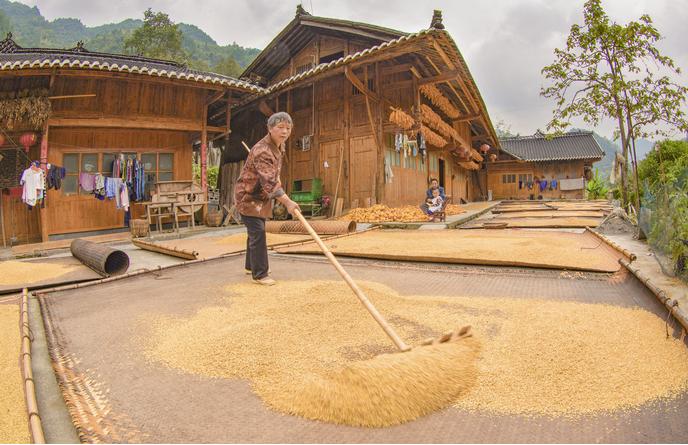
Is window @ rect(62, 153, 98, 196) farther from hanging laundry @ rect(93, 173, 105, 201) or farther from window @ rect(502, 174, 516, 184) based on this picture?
window @ rect(502, 174, 516, 184)

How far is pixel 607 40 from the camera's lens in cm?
801

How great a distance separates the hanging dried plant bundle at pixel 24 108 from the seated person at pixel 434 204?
714 centimetres

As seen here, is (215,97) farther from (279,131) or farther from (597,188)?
(597,188)

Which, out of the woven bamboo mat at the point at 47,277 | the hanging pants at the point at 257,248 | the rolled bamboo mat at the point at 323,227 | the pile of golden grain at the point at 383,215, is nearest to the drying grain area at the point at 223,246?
the rolled bamboo mat at the point at 323,227

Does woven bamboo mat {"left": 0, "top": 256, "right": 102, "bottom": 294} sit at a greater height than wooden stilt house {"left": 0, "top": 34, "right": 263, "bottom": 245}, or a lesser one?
lesser

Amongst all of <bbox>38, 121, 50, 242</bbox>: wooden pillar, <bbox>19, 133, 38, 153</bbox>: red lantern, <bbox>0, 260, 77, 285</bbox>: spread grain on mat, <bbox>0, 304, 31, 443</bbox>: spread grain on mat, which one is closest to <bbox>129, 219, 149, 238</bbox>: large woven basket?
<bbox>38, 121, 50, 242</bbox>: wooden pillar

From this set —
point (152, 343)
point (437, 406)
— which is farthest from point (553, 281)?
point (152, 343)

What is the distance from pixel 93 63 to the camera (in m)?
6.61

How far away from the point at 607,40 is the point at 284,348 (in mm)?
9481

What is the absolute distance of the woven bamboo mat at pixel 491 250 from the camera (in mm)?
3402

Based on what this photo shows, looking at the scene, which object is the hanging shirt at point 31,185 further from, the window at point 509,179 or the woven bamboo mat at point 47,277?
A: the window at point 509,179

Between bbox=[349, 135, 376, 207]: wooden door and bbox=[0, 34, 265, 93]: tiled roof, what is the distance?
8.38 ft

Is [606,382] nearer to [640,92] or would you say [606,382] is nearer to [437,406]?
[437,406]

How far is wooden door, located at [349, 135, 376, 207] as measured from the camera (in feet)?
29.2
